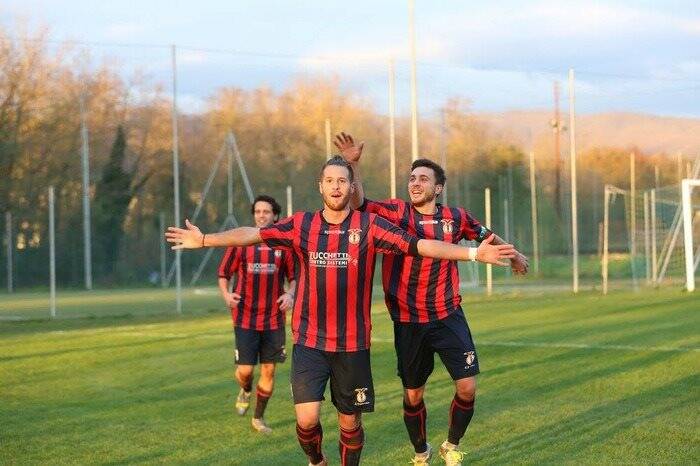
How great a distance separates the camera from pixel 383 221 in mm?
7434

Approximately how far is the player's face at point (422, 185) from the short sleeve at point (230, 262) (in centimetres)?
307

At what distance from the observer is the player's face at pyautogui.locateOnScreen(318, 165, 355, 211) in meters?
7.11

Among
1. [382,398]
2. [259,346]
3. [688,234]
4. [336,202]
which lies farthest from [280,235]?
[688,234]

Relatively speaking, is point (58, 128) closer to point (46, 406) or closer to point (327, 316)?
point (46, 406)

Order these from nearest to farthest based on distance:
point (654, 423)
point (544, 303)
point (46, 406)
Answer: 1. point (654, 423)
2. point (46, 406)
3. point (544, 303)

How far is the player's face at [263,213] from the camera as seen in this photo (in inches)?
418

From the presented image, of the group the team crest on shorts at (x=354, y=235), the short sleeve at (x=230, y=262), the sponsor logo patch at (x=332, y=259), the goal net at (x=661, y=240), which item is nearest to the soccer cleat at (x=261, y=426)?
the short sleeve at (x=230, y=262)

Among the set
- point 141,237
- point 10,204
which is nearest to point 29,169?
point 10,204

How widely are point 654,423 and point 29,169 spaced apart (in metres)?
42.2

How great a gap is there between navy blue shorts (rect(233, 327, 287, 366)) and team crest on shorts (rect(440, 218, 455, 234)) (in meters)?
3.03

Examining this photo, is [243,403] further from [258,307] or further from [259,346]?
[258,307]

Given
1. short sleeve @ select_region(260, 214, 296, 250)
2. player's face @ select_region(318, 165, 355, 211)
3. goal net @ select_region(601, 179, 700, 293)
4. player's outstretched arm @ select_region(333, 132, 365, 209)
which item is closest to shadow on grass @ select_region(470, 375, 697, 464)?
player's outstretched arm @ select_region(333, 132, 365, 209)

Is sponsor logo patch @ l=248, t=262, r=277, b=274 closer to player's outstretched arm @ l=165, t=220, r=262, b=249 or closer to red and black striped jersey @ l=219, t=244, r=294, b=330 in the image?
red and black striped jersey @ l=219, t=244, r=294, b=330

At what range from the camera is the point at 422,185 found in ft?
28.1
